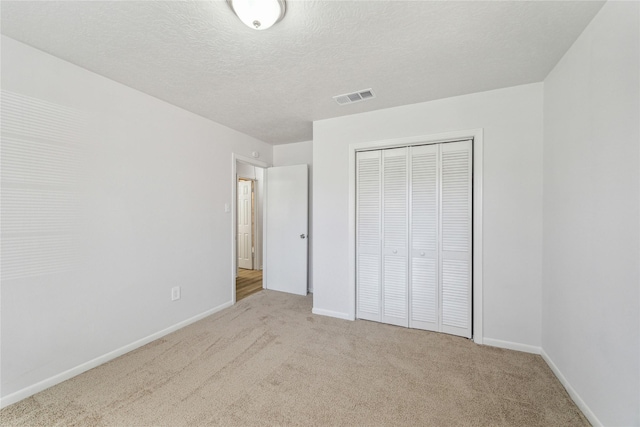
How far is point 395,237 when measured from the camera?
2.80m

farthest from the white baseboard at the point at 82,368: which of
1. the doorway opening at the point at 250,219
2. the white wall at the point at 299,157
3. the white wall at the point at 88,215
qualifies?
the doorway opening at the point at 250,219

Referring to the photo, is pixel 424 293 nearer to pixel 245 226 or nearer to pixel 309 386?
pixel 309 386

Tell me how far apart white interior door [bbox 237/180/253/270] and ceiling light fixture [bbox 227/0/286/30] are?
4281 mm

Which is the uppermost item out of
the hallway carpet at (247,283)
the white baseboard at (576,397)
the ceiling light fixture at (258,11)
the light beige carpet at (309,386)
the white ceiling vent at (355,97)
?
the white ceiling vent at (355,97)

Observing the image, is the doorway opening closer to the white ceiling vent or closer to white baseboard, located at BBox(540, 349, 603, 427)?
the white ceiling vent

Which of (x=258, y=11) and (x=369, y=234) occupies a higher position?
(x=258, y=11)

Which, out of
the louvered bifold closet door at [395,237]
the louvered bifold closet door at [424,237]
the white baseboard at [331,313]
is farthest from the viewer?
the white baseboard at [331,313]

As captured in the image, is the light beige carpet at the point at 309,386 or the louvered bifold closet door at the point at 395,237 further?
the louvered bifold closet door at the point at 395,237

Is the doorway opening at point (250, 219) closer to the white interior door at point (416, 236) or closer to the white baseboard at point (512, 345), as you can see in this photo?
the white interior door at point (416, 236)

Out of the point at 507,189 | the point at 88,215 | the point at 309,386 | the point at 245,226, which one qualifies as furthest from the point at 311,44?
the point at 245,226

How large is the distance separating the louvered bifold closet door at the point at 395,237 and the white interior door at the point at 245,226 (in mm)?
3523

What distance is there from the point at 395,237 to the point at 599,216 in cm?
158

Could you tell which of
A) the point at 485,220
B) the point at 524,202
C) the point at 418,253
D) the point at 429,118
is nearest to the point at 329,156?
the point at 429,118

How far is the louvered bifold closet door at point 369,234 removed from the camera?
114 inches
